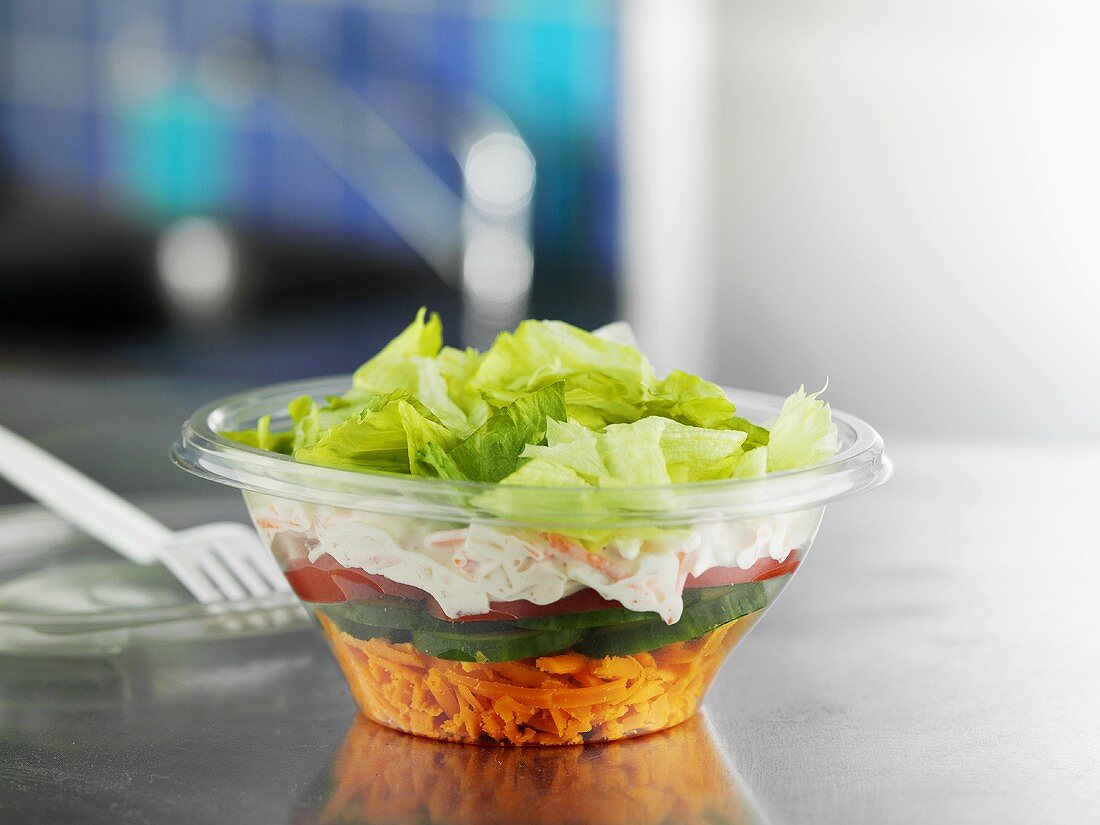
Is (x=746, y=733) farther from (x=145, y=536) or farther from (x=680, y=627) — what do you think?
(x=145, y=536)

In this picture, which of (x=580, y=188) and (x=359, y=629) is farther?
(x=580, y=188)

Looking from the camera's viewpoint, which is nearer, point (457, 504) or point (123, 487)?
point (457, 504)

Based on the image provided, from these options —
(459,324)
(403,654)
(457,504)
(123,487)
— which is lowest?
(459,324)

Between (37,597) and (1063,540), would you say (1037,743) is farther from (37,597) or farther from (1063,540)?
(37,597)

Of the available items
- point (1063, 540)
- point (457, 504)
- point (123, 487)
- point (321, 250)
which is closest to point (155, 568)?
point (123, 487)

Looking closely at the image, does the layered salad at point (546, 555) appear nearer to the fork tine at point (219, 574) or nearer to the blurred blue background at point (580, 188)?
the fork tine at point (219, 574)

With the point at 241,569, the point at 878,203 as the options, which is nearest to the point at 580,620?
the point at 241,569
